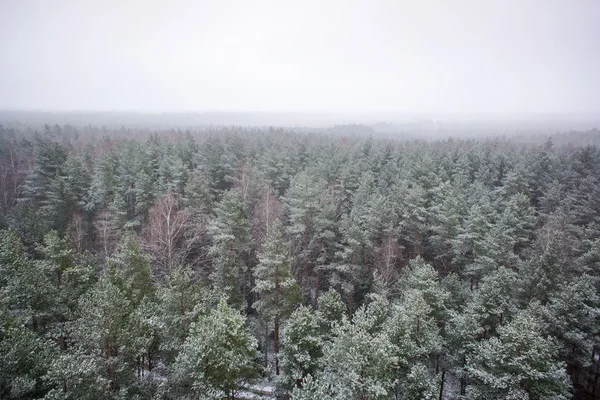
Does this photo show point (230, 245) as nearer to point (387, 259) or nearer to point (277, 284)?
point (277, 284)

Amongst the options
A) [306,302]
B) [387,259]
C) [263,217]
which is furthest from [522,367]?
[263,217]

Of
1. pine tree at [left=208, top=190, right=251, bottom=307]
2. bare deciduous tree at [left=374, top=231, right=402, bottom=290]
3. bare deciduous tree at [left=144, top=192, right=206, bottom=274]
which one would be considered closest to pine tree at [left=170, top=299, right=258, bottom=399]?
pine tree at [left=208, top=190, right=251, bottom=307]

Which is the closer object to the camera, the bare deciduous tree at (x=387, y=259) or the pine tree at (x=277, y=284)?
the pine tree at (x=277, y=284)

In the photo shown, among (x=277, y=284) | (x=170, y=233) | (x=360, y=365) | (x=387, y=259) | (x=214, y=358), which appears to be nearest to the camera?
(x=360, y=365)

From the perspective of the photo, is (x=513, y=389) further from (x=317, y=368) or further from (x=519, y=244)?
A: (x=519, y=244)

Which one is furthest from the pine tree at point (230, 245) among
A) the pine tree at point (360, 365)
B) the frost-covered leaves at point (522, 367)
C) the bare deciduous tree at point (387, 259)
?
the frost-covered leaves at point (522, 367)

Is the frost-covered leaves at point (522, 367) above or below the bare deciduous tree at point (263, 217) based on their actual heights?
below

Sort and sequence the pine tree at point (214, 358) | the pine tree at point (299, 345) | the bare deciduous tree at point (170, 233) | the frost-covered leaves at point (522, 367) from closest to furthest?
the frost-covered leaves at point (522, 367) < the pine tree at point (214, 358) < the pine tree at point (299, 345) < the bare deciduous tree at point (170, 233)

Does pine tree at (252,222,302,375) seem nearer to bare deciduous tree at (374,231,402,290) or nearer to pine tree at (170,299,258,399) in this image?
pine tree at (170,299,258,399)

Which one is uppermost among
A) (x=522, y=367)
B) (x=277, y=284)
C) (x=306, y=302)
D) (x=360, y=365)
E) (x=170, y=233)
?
(x=170, y=233)

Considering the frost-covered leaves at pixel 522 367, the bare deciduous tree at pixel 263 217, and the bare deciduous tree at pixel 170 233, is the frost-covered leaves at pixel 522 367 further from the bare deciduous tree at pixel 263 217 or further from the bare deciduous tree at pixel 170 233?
the bare deciduous tree at pixel 263 217

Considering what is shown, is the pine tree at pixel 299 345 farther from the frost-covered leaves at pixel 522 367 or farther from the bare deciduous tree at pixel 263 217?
the bare deciduous tree at pixel 263 217

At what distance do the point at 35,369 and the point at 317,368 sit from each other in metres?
12.4

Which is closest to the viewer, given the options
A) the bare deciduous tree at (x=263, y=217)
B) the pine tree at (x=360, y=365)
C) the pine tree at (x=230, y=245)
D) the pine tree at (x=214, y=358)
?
the pine tree at (x=360, y=365)
